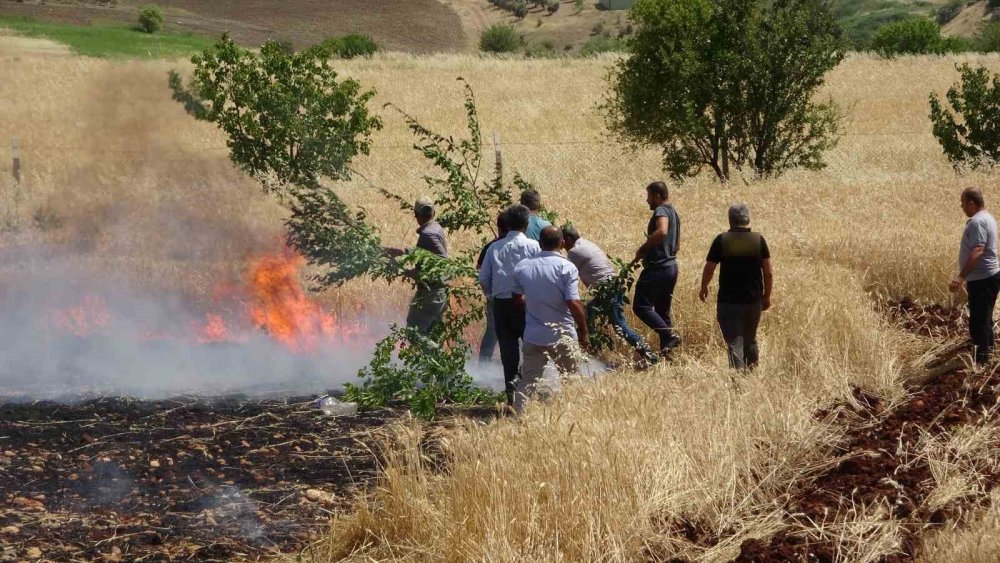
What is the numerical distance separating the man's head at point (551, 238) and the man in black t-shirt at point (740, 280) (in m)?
1.46

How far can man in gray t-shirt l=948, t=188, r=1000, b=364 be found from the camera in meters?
9.59

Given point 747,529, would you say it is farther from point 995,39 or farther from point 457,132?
point 995,39

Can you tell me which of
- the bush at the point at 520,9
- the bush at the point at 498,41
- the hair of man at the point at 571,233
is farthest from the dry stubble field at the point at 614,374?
the bush at the point at 520,9

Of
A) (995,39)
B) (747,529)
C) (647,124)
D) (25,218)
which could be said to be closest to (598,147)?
(647,124)

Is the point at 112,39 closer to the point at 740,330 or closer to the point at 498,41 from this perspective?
the point at 498,41

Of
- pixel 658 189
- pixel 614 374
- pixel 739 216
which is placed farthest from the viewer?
pixel 658 189

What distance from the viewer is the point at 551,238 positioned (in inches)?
329

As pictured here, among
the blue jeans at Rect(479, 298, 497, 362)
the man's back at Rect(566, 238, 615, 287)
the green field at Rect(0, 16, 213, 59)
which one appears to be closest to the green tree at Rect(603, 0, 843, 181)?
the blue jeans at Rect(479, 298, 497, 362)

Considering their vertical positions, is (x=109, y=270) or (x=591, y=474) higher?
(x=591, y=474)

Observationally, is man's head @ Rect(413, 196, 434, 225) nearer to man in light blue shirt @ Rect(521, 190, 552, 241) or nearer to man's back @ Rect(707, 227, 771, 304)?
man in light blue shirt @ Rect(521, 190, 552, 241)

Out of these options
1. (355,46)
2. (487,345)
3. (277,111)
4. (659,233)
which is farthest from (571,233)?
(355,46)

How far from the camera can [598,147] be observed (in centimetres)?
3603

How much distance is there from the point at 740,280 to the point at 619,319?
141cm

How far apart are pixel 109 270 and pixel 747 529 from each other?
990 cm
